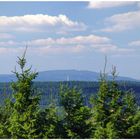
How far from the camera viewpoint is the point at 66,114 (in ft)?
87.2

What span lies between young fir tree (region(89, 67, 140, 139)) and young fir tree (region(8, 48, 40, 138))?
175 inches

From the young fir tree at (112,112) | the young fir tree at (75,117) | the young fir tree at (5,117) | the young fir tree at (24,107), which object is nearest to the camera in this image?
the young fir tree at (24,107)

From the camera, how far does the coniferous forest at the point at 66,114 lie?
80.7 ft

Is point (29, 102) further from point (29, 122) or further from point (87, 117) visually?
point (87, 117)

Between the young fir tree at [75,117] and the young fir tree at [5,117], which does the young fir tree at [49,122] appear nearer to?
the young fir tree at [75,117]

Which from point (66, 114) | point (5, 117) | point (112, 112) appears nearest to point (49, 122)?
point (66, 114)

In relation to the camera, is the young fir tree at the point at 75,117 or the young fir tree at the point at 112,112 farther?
the young fir tree at the point at 112,112

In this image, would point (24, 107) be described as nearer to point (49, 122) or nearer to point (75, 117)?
point (49, 122)

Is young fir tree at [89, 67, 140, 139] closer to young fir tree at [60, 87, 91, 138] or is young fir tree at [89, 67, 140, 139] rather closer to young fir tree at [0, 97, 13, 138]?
young fir tree at [60, 87, 91, 138]

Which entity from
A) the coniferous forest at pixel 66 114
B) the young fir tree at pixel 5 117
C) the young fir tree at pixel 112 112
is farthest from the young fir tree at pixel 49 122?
the young fir tree at pixel 112 112

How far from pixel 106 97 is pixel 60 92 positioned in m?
3.22

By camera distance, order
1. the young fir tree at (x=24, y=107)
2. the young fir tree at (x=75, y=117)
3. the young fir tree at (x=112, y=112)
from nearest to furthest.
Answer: the young fir tree at (x=24, y=107)
the young fir tree at (x=75, y=117)
the young fir tree at (x=112, y=112)

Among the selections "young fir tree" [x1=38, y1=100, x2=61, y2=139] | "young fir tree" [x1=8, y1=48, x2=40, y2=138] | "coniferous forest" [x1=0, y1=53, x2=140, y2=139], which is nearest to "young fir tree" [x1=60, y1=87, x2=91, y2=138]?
"coniferous forest" [x1=0, y1=53, x2=140, y2=139]

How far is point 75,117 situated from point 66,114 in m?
0.65
